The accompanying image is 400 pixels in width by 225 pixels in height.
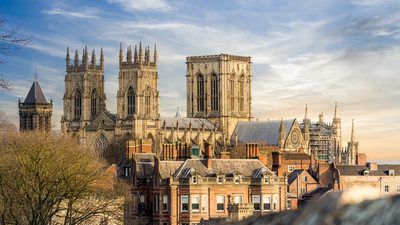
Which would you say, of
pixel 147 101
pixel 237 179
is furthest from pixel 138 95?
pixel 237 179

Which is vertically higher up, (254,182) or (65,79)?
(65,79)

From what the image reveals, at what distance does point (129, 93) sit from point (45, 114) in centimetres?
2587

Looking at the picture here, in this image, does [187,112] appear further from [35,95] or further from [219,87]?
[35,95]

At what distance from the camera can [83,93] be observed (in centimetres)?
14662

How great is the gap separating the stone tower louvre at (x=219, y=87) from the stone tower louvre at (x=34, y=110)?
2680cm

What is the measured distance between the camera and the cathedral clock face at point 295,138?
465 feet

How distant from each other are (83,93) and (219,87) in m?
24.9

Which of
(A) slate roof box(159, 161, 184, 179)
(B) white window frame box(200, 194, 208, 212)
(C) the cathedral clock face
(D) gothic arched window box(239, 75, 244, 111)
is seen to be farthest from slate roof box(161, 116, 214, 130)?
(B) white window frame box(200, 194, 208, 212)

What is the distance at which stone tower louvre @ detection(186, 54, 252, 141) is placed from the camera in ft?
506

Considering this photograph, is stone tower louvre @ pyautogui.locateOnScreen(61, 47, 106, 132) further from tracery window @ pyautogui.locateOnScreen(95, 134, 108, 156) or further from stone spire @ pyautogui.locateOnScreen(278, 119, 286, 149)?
stone spire @ pyautogui.locateOnScreen(278, 119, 286, 149)

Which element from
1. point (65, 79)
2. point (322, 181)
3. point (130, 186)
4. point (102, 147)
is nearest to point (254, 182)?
point (130, 186)

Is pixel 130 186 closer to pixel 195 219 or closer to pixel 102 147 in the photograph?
pixel 195 219

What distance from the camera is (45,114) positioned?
523 feet

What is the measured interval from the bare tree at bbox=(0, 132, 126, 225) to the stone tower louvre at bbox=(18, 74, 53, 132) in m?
116
